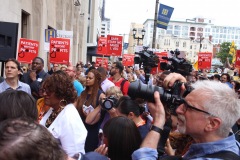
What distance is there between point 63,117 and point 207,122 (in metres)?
1.32

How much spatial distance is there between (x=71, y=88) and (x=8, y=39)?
8.64ft

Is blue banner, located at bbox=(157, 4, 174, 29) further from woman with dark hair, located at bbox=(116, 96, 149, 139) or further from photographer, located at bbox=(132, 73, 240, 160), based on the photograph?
photographer, located at bbox=(132, 73, 240, 160)

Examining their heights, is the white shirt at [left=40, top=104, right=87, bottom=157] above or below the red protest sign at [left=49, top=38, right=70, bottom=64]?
below

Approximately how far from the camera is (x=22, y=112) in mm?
2422

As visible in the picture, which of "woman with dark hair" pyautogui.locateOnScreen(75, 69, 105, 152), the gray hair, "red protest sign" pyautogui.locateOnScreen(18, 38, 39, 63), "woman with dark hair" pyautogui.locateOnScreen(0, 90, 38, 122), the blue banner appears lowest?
"woman with dark hair" pyautogui.locateOnScreen(75, 69, 105, 152)

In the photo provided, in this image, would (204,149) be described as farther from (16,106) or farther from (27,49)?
(27,49)

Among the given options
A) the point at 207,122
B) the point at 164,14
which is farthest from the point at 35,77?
the point at 164,14

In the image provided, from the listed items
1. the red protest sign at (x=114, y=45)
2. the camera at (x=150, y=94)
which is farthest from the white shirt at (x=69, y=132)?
the red protest sign at (x=114, y=45)

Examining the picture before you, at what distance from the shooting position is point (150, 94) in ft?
7.11

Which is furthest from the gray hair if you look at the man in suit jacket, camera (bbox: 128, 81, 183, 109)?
the man in suit jacket

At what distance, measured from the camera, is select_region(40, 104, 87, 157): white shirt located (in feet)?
8.91

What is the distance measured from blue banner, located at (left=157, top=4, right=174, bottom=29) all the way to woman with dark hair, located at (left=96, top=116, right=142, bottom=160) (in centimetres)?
1276

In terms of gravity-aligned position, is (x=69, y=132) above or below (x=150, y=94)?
below

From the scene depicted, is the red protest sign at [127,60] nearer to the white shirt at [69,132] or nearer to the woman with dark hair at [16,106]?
the white shirt at [69,132]
